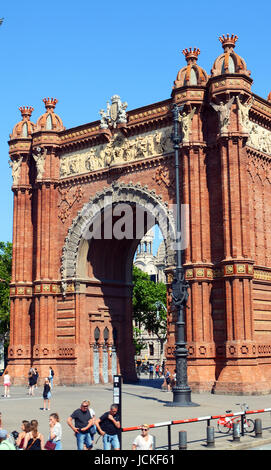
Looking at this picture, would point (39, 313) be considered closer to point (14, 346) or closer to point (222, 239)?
point (14, 346)

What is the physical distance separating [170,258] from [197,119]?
25.8 feet

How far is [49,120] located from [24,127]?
2491 mm

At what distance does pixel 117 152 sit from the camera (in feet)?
131

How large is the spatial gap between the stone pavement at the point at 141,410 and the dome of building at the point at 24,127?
1746 centimetres

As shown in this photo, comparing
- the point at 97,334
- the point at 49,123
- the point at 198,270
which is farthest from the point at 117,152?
the point at 97,334

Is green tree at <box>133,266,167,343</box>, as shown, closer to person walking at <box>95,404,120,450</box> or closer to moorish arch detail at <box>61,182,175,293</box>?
moorish arch detail at <box>61,182,175,293</box>

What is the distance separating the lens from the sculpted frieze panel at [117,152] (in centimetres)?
3766

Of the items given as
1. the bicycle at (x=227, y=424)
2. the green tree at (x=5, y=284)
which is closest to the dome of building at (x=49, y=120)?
the green tree at (x=5, y=284)

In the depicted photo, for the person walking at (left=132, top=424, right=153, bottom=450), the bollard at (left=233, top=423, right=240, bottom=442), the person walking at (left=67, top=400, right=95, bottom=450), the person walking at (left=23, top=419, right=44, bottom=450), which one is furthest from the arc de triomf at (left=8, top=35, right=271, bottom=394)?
the person walking at (left=23, top=419, right=44, bottom=450)

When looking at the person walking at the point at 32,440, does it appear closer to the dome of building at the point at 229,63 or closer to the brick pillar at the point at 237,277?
the brick pillar at the point at 237,277

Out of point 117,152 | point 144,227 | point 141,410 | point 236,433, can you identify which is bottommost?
point 141,410

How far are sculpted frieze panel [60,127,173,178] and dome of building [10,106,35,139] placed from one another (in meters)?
3.52

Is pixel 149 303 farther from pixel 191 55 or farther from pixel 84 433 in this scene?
pixel 84 433

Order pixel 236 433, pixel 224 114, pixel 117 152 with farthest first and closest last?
pixel 117 152, pixel 224 114, pixel 236 433
